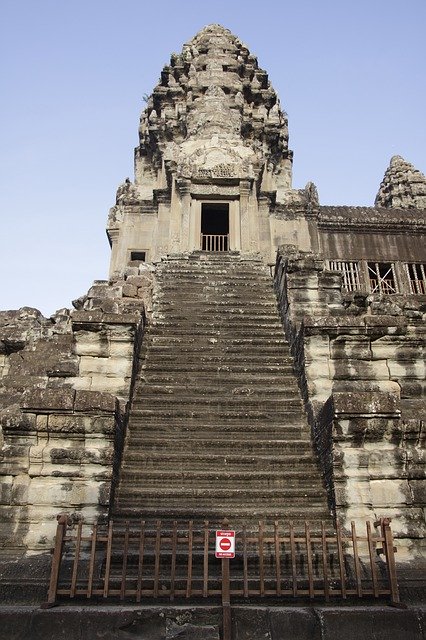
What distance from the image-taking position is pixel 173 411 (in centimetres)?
738

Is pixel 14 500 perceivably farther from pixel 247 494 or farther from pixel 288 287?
pixel 288 287

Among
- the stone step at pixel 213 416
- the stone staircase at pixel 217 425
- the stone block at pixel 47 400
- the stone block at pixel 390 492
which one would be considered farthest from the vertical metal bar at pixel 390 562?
the stone block at pixel 47 400

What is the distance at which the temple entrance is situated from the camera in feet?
53.4

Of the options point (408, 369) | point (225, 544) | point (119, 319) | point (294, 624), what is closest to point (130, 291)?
point (119, 319)

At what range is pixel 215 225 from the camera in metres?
19.2

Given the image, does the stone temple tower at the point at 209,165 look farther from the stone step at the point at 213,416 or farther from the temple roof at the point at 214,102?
the stone step at the point at 213,416

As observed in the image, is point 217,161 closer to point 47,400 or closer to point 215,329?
point 215,329

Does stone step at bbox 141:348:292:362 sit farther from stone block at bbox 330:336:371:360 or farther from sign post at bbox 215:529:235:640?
sign post at bbox 215:529:235:640

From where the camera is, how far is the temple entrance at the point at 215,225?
16.3m

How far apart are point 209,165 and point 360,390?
11.2 meters

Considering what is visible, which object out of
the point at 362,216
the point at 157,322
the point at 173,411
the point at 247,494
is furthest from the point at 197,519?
the point at 362,216

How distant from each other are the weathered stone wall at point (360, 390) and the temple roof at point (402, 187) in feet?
70.6

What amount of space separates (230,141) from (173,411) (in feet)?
39.1

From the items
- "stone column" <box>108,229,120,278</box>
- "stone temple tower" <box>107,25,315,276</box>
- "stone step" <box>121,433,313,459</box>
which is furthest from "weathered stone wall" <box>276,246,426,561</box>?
"stone column" <box>108,229,120,278</box>
